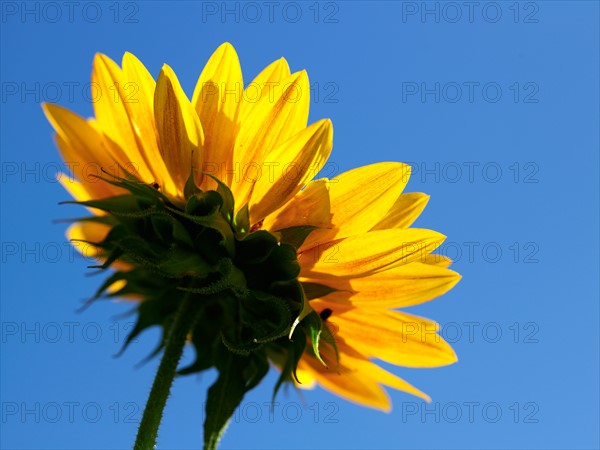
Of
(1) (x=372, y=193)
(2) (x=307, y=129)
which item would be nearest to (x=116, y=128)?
(2) (x=307, y=129)

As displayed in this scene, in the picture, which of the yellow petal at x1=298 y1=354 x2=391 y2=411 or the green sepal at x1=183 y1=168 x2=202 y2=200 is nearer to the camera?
the green sepal at x1=183 y1=168 x2=202 y2=200

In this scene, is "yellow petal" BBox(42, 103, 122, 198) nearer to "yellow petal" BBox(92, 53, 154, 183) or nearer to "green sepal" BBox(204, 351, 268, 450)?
"yellow petal" BBox(92, 53, 154, 183)

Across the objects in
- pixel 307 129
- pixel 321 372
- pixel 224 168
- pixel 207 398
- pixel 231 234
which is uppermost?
pixel 307 129

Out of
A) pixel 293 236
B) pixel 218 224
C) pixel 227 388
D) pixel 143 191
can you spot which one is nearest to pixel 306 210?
pixel 293 236

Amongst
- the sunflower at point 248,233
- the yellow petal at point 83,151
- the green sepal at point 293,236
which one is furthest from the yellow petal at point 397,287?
the yellow petal at point 83,151

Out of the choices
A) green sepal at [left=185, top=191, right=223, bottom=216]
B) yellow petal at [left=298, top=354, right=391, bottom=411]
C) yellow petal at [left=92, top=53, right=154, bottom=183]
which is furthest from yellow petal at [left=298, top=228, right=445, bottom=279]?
yellow petal at [left=92, top=53, right=154, bottom=183]

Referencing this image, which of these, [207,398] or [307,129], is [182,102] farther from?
[207,398]
